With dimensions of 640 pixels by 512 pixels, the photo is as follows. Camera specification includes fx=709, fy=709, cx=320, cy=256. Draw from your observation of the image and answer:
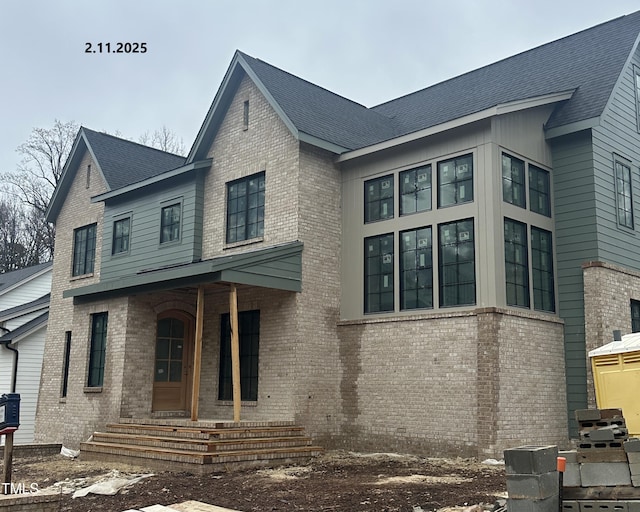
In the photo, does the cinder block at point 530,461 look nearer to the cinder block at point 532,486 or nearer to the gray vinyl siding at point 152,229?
the cinder block at point 532,486

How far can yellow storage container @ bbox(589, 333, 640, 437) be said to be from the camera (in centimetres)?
956

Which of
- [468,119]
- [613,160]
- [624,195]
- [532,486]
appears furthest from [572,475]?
[624,195]

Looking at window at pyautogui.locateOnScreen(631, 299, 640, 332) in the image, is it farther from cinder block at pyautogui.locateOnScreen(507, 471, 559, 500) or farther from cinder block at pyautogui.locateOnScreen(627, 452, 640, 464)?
cinder block at pyautogui.locateOnScreen(507, 471, 559, 500)

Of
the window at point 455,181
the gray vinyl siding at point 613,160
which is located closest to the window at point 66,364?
the window at point 455,181

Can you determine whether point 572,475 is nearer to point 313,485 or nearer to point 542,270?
point 313,485

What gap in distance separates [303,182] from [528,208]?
468cm

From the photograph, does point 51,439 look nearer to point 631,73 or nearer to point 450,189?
point 450,189

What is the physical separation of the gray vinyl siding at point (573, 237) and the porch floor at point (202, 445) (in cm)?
532

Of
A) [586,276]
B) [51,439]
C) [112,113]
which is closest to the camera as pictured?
[586,276]

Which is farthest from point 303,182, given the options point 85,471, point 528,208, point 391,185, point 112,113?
point 112,113

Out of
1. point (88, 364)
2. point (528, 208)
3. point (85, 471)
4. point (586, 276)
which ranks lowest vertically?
point (85, 471)

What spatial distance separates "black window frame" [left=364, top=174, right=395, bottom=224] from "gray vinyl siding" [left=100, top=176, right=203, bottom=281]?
14.2 ft

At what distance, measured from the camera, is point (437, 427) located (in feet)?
43.6

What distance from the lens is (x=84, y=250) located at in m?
21.0
